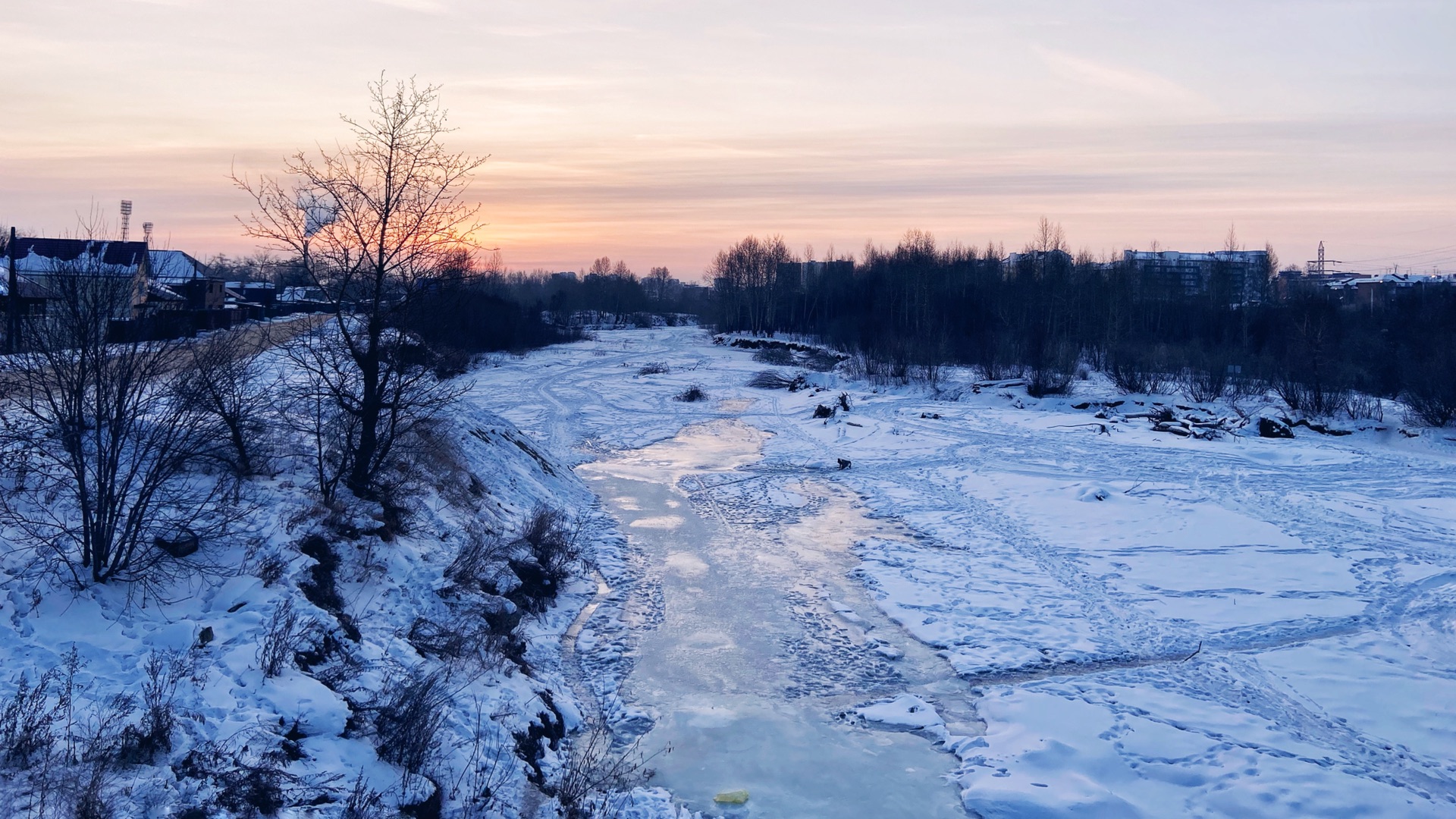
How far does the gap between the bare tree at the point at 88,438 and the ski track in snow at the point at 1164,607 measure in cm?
484

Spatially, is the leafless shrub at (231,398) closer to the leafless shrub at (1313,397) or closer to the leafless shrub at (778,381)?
the leafless shrub at (778,381)

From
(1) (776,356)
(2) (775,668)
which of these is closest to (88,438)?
(2) (775,668)

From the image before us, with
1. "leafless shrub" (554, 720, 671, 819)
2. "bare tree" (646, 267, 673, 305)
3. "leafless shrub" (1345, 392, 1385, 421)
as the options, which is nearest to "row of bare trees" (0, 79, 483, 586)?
"leafless shrub" (554, 720, 671, 819)

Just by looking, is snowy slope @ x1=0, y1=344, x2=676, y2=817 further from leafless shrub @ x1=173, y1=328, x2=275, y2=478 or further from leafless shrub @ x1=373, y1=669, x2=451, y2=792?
leafless shrub @ x1=173, y1=328, x2=275, y2=478

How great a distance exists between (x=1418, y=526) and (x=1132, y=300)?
52164 millimetres

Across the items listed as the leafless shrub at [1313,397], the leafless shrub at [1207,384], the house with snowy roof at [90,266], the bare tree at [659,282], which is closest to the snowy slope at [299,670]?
the house with snowy roof at [90,266]

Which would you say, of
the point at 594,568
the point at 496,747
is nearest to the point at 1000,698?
the point at 496,747

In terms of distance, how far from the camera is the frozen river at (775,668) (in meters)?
7.91

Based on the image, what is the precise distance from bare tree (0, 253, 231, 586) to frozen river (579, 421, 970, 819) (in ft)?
16.8

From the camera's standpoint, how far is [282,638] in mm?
8125

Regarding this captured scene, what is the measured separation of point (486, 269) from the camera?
13766 millimetres

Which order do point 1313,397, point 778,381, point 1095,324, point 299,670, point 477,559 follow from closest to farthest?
point 299,670 < point 477,559 < point 1313,397 < point 778,381 < point 1095,324

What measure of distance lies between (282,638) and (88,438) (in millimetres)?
3454

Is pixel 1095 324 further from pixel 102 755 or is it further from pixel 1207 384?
pixel 102 755
